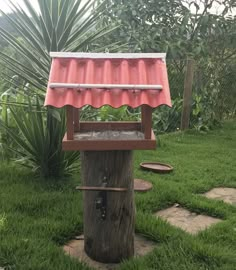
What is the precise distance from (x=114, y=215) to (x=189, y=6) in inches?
255

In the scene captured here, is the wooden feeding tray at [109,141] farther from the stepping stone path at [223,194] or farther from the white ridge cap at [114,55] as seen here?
the stepping stone path at [223,194]

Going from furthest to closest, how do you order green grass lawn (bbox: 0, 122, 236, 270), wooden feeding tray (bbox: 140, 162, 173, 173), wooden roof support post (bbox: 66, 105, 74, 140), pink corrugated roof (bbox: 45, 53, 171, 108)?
1. wooden feeding tray (bbox: 140, 162, 173, 173)
2. green grass lawn (bbox: 0, 122, 236, 270)
3. wooden roof support post (bbox: 66, 105, 74, 140)
4. pink corrugated roof (bbox: 45, 53, 171, 108)

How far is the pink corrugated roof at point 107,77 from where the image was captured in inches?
90.8

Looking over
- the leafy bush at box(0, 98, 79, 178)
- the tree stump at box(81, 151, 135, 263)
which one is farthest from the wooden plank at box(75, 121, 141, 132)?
the leafy bush at box(0, 98, 79, 178)

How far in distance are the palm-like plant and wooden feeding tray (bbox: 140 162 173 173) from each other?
1068mm

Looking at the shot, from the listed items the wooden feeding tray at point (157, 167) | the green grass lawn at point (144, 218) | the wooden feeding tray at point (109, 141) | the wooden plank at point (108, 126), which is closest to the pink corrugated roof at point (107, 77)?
the wooden feeding tray at point (109, 141)

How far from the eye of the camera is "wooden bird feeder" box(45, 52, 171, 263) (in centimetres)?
233

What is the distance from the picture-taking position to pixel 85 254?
109 inches

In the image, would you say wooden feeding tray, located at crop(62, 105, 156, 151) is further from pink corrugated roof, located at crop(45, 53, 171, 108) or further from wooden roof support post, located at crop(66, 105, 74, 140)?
pink corrugated roof, located at crop(45, 53, 171, 108)

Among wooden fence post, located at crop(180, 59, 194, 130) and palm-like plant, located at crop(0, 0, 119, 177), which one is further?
wooden fence post, located at crop(180, 59, 194, 130)

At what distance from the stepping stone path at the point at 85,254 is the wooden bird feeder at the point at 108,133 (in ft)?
0.14

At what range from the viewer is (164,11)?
311 inches

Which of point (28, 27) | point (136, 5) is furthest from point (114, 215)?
point (136, 5)

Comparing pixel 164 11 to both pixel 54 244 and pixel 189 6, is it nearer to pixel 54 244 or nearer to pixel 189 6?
pixel 189 6
